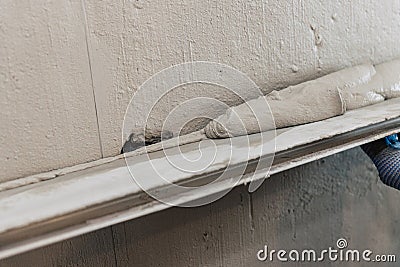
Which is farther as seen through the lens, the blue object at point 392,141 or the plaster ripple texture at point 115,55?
the blue object at point 392,141

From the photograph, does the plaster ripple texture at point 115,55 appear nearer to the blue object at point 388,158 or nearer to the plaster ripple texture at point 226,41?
the plaster ripple texture at point 226,41

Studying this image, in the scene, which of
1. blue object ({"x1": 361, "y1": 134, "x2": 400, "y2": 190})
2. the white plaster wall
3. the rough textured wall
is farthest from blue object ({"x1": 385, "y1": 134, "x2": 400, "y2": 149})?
the white plaster wall

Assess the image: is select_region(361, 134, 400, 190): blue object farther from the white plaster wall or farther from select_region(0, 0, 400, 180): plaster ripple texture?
the white plaster wall

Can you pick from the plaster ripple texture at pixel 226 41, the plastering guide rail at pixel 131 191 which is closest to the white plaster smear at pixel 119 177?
the plastering guide rail at pixel 131 191

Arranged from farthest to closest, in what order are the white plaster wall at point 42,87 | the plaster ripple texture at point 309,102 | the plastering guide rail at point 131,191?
the plaster ripple texture at point 309,102
the white plaster wall at point 42,87
the plastering guide rail at point 131,191

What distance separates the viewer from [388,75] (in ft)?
2.96

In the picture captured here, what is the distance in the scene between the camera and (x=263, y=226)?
3.07 feet

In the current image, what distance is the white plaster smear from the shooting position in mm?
513

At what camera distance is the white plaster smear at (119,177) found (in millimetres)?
513

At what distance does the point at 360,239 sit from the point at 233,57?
57 cm

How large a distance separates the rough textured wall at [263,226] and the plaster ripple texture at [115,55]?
159 mm

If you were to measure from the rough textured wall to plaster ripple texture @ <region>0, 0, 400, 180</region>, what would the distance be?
16 centimetres

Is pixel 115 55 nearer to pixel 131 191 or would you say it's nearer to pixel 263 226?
pixel 131 191

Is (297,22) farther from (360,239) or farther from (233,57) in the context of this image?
(360,239)
